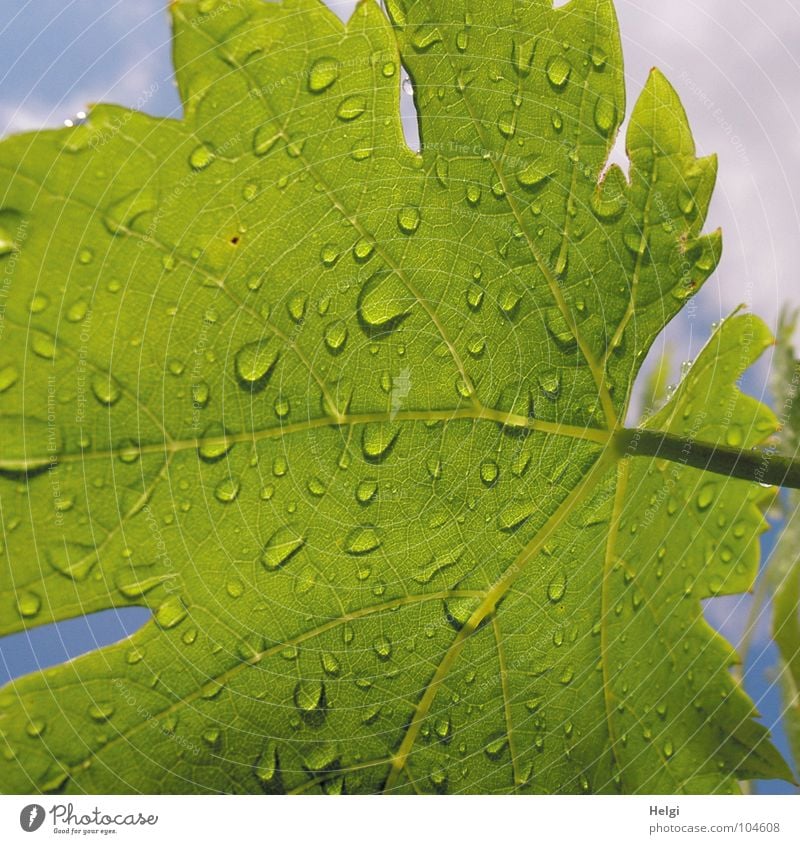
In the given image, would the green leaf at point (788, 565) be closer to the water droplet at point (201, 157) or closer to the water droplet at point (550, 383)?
the water droplet at point (550, 383)

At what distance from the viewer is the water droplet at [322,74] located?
20.7 inches

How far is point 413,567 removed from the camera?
0.58m

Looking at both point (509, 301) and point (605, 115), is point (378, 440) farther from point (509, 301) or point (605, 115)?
point (605, 115)

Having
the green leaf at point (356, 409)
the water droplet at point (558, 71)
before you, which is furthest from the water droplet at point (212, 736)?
the water droplet at point (558, 71)

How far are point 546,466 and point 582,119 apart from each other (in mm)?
305

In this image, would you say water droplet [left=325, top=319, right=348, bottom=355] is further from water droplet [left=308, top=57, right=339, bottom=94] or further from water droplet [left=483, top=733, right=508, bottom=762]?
water droplet [left=483, top=733, right=508, bottom=762]

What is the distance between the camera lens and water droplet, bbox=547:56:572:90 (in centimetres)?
57

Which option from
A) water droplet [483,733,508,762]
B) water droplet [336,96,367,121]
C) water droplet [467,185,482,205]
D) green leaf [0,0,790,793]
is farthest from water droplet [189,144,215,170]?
water droplet [483,733,508,762]

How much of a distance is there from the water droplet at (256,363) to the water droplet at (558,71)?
33 cm

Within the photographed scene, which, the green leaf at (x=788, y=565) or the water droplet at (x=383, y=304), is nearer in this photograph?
the water droplet at (x=383, y=304)

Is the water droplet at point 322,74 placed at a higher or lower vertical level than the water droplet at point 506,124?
higher

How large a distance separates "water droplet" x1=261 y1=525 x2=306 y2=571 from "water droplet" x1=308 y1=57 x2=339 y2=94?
353 mm

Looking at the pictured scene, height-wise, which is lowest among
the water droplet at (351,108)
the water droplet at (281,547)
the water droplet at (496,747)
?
the water droplet at (496,747)
